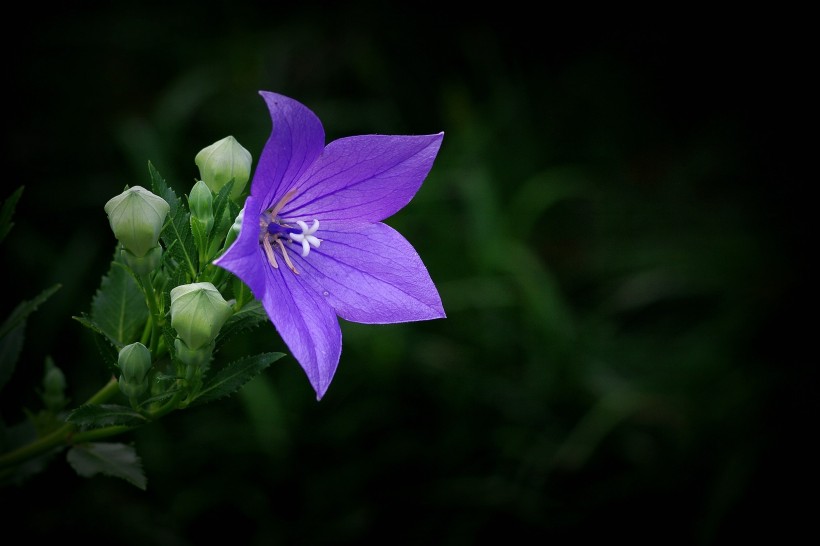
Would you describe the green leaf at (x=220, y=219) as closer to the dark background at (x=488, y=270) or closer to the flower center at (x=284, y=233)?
the flower center at (x=284, y=233)

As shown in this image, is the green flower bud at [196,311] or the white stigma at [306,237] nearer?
the green flower bud at [196,311]

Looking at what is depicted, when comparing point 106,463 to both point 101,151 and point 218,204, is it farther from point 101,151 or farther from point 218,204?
point 101,151

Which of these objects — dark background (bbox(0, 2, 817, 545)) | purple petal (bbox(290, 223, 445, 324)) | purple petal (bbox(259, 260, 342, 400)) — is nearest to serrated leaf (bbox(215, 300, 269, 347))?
purple petal (bbox(259, 260, 342, 400))

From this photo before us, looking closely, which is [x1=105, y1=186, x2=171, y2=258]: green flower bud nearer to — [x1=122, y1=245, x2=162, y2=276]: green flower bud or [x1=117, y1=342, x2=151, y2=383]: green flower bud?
[x1=122, y1=245, x2=162, y2=276]: green flower bud

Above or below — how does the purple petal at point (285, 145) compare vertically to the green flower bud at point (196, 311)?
above

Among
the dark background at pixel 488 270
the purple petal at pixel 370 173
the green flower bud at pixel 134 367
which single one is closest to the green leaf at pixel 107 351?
the green flower bud at pixel 134 367

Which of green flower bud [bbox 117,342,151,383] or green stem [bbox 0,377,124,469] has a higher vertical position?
green flower bud [bbox 117,342,151,383]
